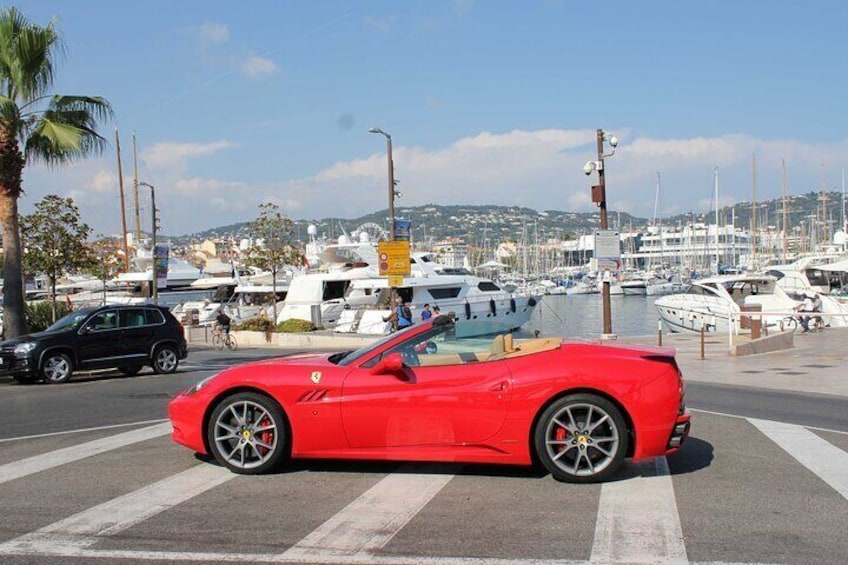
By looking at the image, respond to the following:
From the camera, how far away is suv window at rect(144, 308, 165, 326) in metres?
19.4

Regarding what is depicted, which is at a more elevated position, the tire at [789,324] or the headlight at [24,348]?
the headlight at [24,348]

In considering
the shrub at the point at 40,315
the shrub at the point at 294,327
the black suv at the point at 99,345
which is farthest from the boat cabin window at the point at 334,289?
the black suv at the point at 99,345

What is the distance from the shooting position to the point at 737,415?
11.2m

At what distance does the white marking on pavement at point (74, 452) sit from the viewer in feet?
25.6

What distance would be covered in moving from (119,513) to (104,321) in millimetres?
13217

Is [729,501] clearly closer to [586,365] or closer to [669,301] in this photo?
[586,365]

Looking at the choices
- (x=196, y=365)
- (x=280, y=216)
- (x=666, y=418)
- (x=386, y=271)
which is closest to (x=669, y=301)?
(x=386, y=271)

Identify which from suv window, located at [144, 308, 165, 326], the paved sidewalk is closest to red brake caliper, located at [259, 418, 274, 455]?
the paved sidewalk

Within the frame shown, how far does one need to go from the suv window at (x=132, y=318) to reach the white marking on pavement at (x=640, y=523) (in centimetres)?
1421

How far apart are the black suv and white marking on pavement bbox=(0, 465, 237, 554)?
11.2 m

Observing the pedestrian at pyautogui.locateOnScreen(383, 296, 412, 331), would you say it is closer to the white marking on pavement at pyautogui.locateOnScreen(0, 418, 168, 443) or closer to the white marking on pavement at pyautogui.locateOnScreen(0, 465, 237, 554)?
the white marking on pavement at pyautogui.locateOnScreen(0, 418, 168, 443)

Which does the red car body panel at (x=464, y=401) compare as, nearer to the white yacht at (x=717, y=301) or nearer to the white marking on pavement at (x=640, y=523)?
the white marking on pavement at (x=640, y=523)

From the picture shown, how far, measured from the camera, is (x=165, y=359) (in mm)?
19453

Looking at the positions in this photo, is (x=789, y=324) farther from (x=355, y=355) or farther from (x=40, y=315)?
(x=355, y=355)
